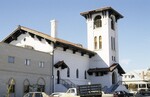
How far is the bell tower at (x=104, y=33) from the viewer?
5036 cm

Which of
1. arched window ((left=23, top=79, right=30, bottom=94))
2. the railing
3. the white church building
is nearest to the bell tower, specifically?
the white church building

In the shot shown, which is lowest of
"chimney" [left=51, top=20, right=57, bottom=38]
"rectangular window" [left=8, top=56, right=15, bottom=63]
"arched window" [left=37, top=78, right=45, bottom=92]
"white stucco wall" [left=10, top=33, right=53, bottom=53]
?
"arched window" [left=37, top=78, right=45, bottom=92]

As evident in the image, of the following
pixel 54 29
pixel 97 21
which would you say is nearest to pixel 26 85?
pixel 54 29

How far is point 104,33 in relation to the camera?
50781 mm

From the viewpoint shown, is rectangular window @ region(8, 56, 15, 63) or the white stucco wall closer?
rectangular window @ region(8, 56, 15, 63)

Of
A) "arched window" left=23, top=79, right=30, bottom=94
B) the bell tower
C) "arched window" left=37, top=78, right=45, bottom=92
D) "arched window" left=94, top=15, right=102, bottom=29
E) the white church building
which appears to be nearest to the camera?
"arched window" left=23, top=79, right=30, bottom=94

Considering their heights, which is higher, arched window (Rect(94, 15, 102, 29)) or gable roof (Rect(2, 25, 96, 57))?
arched window (Rect(94, 15, 102, 29))

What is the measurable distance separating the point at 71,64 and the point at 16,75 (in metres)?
12.5

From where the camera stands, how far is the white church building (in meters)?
39.9

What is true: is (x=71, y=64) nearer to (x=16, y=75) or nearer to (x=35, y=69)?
(x=35, y=69)

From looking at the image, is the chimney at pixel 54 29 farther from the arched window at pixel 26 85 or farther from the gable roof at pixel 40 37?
the arched window at pixel 26 85

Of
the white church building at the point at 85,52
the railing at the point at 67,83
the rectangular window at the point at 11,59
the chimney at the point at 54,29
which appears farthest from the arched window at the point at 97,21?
the rectangular window at the point at 11,59

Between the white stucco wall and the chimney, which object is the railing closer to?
the white stucco wall

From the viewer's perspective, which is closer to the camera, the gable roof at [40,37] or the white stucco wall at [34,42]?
the gable roof at [40,37]
